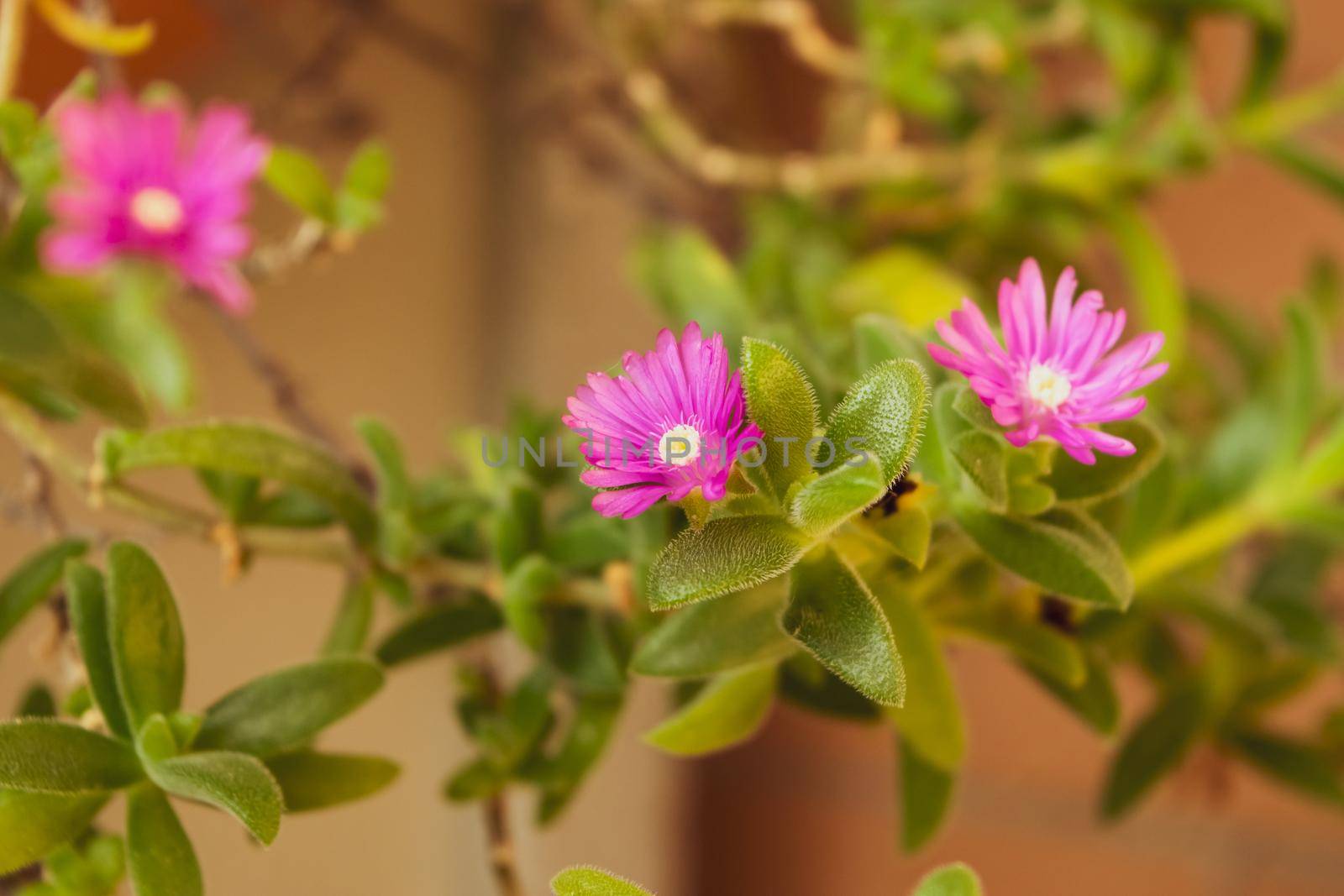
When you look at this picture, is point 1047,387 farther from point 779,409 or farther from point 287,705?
point 287,705

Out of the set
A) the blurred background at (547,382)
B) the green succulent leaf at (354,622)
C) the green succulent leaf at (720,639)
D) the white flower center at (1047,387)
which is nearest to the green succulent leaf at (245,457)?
the green succulent leaf at (354,622)

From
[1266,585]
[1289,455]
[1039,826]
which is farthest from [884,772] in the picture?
[1289,455]

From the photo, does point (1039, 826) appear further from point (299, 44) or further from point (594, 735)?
point (299, 44)

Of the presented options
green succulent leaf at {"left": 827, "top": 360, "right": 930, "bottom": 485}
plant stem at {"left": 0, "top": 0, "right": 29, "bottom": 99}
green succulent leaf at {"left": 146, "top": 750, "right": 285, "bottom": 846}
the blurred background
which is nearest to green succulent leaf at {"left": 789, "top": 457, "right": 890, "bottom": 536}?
green succulent leaf at {"left": 827, "top": 360, "right": 930, "bottom": 485}

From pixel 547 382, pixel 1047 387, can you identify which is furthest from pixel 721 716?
pixel 547 382

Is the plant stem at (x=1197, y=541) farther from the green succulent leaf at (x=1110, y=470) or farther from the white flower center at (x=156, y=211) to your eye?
the white flower center at (x=156, y=211)

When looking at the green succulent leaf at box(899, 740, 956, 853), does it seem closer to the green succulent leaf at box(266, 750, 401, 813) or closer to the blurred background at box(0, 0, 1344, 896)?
the green succulent leaf at box(266, 750, 401, 813)
